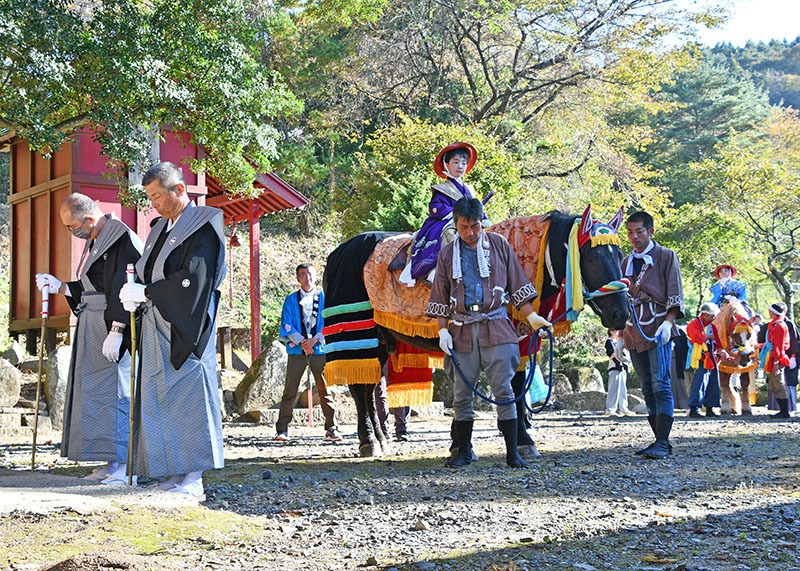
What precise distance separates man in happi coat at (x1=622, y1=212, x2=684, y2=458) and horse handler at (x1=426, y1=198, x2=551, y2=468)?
1.30 meters

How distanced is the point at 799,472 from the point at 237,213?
14475mm

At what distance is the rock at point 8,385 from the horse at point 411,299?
16.8 feet

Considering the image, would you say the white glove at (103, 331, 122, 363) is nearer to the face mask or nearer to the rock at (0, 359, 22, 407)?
the face mask

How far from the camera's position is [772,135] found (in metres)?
40.2

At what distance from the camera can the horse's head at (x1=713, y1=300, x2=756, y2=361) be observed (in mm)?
12594

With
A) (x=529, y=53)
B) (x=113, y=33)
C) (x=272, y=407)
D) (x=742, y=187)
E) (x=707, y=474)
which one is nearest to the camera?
(x=707, y=474)

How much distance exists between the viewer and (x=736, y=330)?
498 inches

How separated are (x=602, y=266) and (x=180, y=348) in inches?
130

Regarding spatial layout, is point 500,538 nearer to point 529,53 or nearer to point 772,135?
point 529,53

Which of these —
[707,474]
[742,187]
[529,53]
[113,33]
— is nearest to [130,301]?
[707,474]

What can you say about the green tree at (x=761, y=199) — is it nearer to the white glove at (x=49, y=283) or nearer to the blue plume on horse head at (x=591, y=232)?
the blue plume on horse head at (x=591, y=232)

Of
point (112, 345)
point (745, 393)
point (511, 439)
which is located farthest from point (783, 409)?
point (112, 345)

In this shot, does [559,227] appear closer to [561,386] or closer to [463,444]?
[463,444]

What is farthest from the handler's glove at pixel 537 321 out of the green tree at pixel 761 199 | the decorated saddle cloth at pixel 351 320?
the green tree at pixel 761 199
